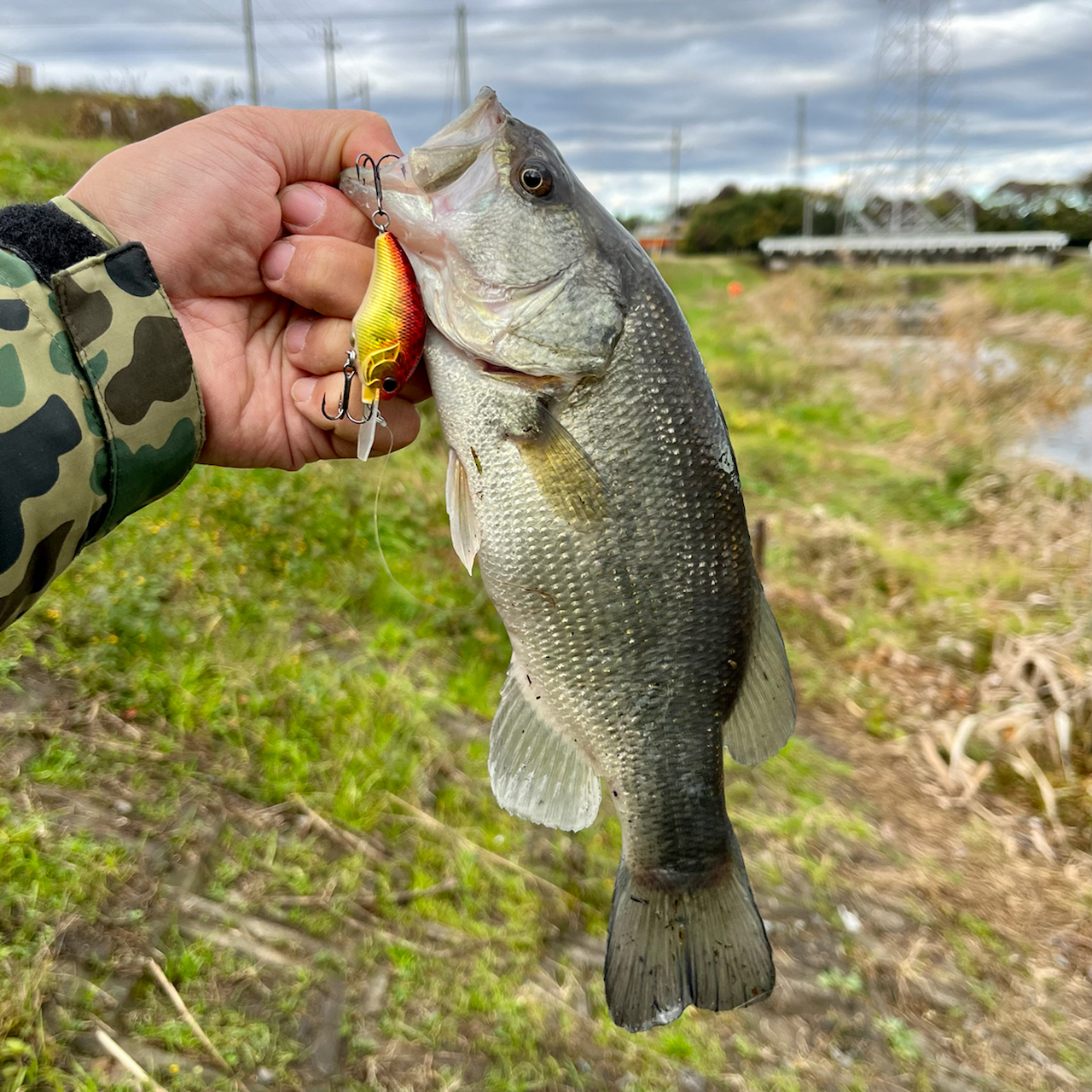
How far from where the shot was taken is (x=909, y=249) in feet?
115

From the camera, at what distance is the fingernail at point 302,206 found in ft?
6.61

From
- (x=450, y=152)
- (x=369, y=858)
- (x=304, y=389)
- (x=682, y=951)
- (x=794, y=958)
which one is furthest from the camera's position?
(x=794, y=958)

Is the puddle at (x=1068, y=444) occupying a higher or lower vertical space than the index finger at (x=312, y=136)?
lower

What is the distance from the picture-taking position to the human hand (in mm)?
1914

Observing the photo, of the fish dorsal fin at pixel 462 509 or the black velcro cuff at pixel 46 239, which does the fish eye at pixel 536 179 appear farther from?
the black velcro cuff at pixel 46 239

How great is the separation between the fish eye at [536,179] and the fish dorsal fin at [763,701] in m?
1.01

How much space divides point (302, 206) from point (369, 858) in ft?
8.12

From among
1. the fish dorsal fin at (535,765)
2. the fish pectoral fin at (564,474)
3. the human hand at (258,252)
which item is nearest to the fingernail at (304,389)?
the human hand at (258,252)

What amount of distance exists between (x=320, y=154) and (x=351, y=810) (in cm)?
250

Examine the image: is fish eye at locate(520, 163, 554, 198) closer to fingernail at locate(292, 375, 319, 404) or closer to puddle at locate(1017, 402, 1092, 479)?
fingernail at locate(292, 375, 319, 404)

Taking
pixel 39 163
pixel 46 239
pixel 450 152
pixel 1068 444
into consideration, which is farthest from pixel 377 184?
pixel 1068 444

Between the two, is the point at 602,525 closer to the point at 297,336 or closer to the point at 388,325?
the point at 388,325

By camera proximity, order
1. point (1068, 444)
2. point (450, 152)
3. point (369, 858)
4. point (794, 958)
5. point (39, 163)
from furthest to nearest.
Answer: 1. point (1068, 444)
2. point (39, 163)
3. point (794, 958)
4. point (369, 858)
5. point (450, 152)

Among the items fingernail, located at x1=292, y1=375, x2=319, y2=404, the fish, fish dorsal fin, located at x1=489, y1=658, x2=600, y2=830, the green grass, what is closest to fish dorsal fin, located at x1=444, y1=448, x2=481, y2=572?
the fish
